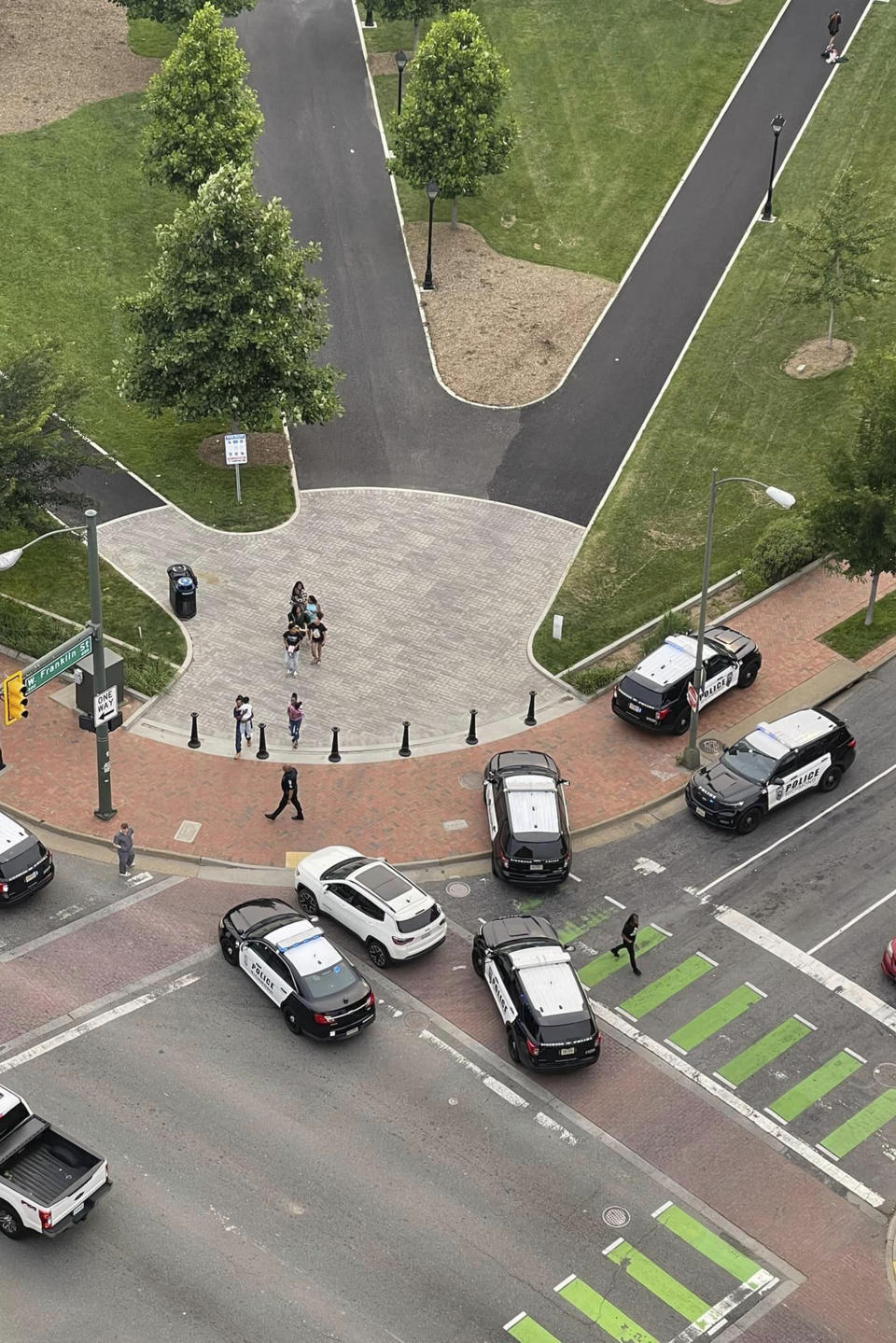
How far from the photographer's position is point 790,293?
56.0 metres

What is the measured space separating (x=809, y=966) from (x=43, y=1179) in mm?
A: 16097

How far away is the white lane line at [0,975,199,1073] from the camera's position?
103ft

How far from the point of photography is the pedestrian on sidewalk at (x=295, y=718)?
3994 cm

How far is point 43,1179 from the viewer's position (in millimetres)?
27375

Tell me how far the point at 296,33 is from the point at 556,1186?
2128 inches

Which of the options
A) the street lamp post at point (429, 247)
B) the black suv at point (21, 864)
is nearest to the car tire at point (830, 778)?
the black suv at point (21, 864)

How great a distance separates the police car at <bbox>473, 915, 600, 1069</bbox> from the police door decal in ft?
25.2

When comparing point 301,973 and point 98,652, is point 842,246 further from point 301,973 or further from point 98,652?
point 301,973

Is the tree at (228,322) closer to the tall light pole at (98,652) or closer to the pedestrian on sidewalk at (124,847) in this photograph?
the tall light pole at (98,652)

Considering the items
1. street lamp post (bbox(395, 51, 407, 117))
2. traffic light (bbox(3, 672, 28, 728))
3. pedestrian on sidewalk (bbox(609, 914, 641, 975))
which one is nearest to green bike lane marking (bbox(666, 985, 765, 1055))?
pedestrian on sidewalk (bbox(609, 914, 641, 975))

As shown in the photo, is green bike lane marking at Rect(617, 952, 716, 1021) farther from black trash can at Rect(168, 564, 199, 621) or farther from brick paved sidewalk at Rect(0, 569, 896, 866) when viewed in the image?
black trash can at Rect(168, 564, 199, 621)

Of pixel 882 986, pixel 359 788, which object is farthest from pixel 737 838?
pixel 359 788

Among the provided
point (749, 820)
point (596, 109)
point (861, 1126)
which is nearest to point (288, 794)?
point (749, 820)

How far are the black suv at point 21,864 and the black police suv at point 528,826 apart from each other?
31.8 ft
